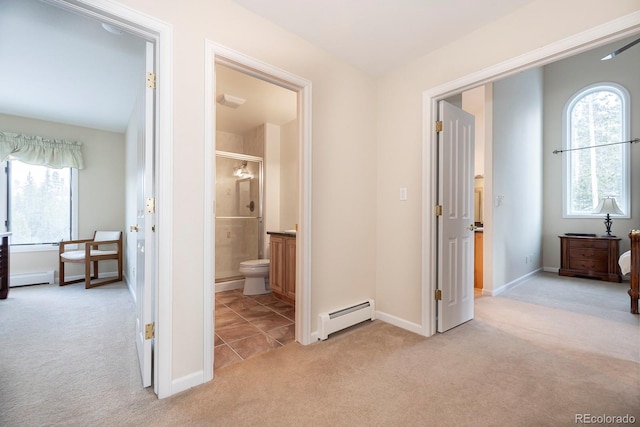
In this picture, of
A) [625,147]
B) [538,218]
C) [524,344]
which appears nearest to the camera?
[524,344]

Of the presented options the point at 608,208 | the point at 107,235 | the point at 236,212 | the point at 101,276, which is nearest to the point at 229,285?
the point at 236,212

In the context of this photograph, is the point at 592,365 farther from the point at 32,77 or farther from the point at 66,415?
the point at 32,77

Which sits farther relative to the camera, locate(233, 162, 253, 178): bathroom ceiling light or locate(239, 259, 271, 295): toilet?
locate(233, 162, 253, 178): bathroom ceiling light

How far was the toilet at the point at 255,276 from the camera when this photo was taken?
3.76 m

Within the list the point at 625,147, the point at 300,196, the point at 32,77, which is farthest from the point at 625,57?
the point at 32,77

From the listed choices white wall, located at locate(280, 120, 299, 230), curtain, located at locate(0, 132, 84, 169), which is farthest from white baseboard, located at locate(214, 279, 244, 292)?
curtain, located at locate(0, 132, 84, 169)

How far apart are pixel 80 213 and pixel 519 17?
6.11 meters

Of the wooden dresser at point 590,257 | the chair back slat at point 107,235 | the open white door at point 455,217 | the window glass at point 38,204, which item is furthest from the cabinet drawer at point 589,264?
the window glass at point 38,204

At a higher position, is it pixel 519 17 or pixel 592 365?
pixel 519 17

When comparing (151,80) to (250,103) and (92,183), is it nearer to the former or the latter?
(250,103)

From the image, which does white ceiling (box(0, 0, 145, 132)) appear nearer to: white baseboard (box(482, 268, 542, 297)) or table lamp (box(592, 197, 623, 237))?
white baseboard (box(482, 268, 542, 297))

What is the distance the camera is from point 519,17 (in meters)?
1.93

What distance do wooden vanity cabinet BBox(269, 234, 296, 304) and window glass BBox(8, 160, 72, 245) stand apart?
370 cm

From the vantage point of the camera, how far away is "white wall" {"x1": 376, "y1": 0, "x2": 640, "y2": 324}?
1901 millimetres
